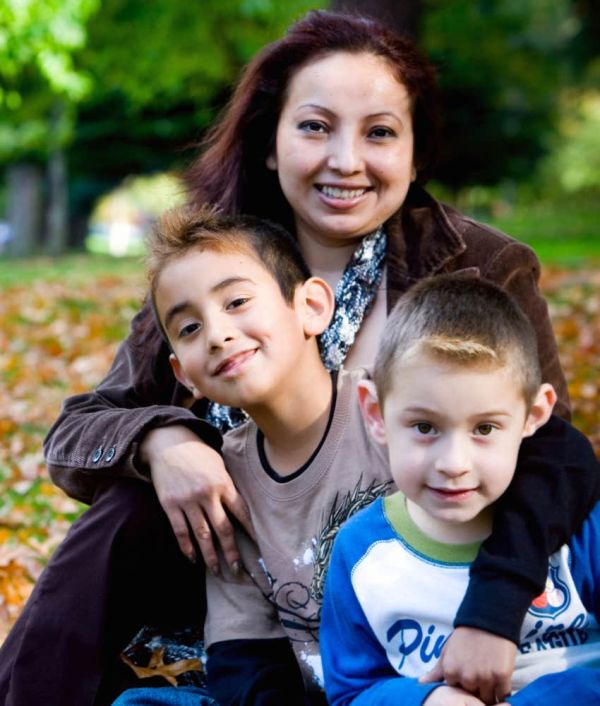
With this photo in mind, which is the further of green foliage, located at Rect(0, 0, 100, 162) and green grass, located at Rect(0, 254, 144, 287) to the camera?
green grass, located at Rect(0, 254, 144, 287)

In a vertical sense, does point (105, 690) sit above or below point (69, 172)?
below

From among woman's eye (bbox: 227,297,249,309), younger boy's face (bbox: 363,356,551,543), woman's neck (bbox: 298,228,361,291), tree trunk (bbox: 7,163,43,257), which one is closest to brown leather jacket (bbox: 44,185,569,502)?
woman's neck (bbox: 298,228,361,291)

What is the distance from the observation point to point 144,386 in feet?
10.5

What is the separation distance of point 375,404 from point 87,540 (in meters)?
0.91

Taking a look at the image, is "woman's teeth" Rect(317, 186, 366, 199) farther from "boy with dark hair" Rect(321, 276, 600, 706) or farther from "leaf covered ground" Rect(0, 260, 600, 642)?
"leaf covered ground" Rect(0, 260, 600, 642)

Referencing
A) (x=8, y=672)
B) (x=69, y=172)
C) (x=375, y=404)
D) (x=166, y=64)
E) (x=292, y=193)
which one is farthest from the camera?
(x=69, y=172)

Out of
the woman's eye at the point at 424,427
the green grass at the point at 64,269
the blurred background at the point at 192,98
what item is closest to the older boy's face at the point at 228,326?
the woman's eye at the point at 424,427

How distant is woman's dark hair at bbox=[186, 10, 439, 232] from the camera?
3.14m

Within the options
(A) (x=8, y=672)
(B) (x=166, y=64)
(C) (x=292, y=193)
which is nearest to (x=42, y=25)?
(B) (x=166, y=64)

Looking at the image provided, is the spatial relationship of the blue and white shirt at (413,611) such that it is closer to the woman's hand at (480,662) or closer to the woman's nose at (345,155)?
the woman's hand at (480,662)

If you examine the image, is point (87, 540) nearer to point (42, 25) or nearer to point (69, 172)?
point (42, 25)

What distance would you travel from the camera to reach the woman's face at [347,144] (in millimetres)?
3047

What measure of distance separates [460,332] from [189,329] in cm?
81

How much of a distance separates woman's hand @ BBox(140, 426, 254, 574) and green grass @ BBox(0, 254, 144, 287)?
30.8 feet
